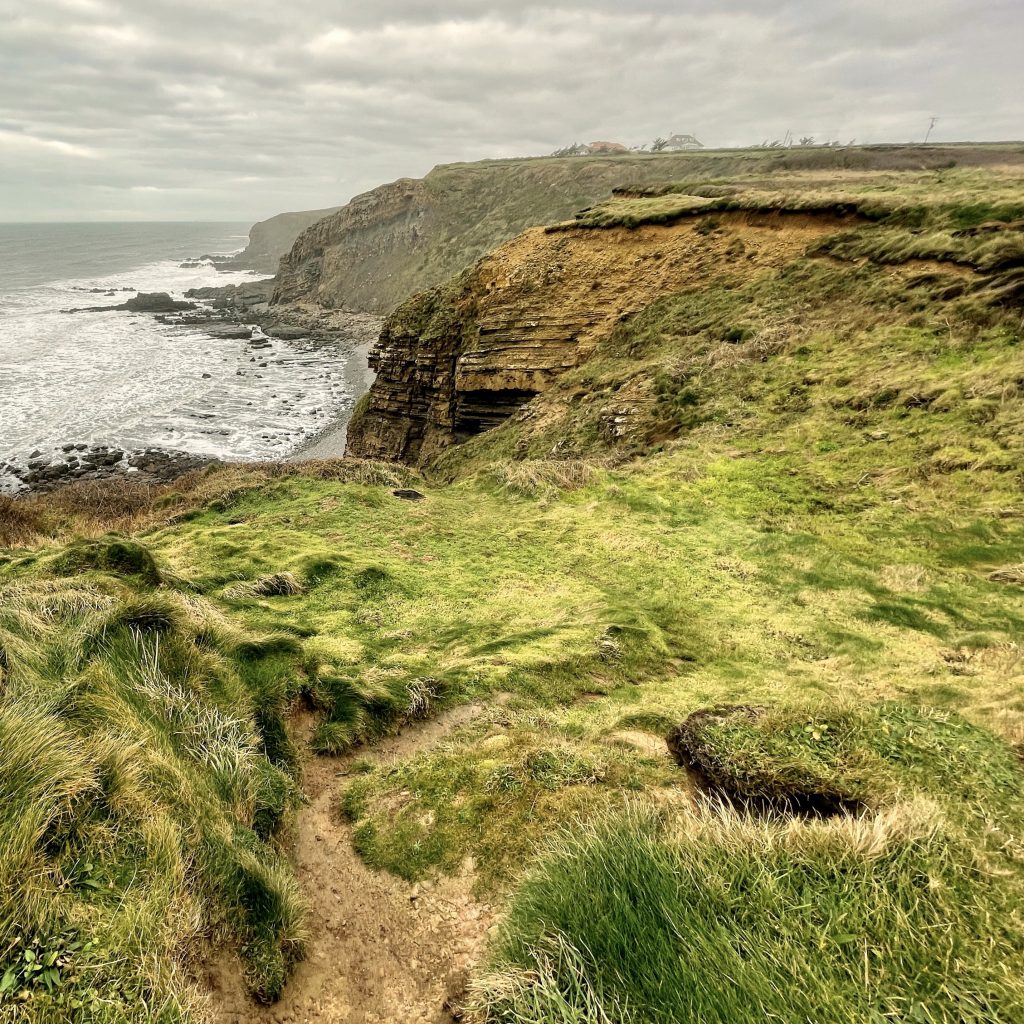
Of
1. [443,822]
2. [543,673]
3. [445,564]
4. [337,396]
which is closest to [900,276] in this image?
[445,564]

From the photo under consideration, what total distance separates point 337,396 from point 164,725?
159 ft

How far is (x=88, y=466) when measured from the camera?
103 feet

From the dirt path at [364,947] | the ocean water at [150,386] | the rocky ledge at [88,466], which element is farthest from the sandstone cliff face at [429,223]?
the dirt path at [364,947]

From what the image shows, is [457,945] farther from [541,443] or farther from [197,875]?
[541,443]

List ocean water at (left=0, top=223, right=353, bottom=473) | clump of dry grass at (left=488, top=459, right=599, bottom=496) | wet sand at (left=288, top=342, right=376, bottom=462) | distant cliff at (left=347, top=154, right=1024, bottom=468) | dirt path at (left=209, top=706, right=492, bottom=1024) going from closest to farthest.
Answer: dirt path at (left=209, top=706, right=492, bottom=1024)
clump of dry grass at (left=488, top=459, right=599, bottom=496)
distant cliff at (left=347, top=154, right=1024, bottom=468)
wet sand at (left=288, top=342, right=376, bottom=462)
ocean water at (left=0, top=223, right=353, bottom=473)

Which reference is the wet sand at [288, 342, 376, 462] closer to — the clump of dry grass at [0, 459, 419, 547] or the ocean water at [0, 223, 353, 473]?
the ocean water at [0, 223, 353, 473]

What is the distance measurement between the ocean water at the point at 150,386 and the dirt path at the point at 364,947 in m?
34.7

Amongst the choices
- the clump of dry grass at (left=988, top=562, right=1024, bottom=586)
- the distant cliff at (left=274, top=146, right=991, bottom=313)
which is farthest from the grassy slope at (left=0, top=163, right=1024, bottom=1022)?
the distant cliff at (left=274, top=146, right=991, bottom=313)

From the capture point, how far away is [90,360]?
54.7 metres

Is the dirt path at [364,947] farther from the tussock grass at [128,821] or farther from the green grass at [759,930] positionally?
the green grass at [759,930]

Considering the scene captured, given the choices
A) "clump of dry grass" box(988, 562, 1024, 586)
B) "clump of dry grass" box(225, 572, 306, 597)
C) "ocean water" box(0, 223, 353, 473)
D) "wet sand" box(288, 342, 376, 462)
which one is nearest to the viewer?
"clump of dry grass" box(988, 562, 1024, 586)

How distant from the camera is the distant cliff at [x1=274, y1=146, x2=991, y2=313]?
302ft

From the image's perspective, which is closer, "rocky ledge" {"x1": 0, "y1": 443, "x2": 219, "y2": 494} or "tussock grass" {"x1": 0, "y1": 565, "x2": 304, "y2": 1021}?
"tussock grass" {"x1": 0, "y1": 565, "x2": 304, "y2": 1021}

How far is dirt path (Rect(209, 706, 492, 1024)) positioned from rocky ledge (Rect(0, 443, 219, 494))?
29.9 m
